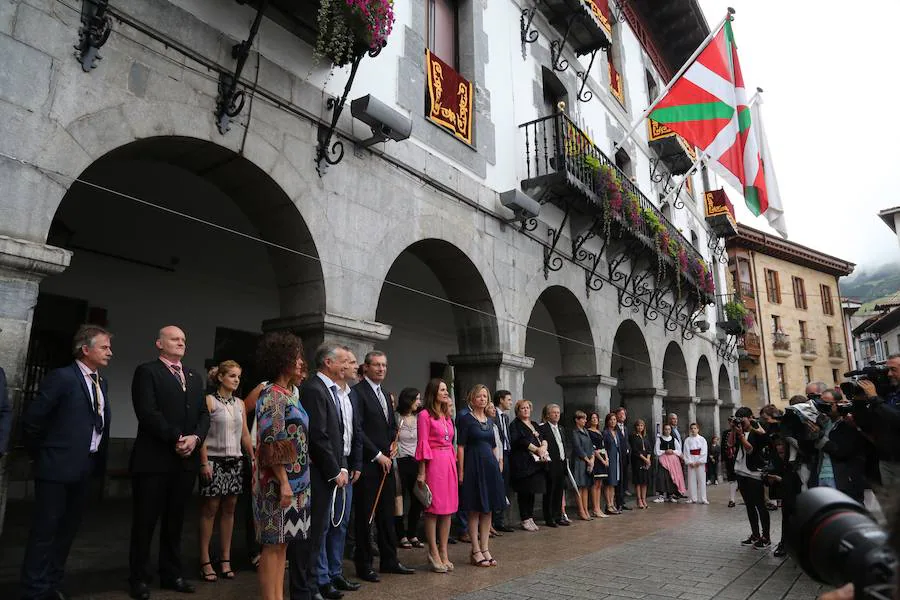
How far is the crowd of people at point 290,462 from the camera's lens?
→ 356 centimetres

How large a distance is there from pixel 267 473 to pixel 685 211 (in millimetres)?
19447

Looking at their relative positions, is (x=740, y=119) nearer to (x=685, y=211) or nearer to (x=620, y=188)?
(x=620, y=188)

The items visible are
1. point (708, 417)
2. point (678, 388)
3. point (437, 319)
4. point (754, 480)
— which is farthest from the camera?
point (708, 417)

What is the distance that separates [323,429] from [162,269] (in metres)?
5.34

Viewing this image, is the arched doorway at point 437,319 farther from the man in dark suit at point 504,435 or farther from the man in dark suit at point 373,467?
the man in dark suit at point 373,467

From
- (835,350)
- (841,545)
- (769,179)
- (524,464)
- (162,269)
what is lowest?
(524,464)

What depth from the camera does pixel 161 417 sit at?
4273 millimetres

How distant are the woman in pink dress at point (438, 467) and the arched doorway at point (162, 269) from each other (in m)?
1.45

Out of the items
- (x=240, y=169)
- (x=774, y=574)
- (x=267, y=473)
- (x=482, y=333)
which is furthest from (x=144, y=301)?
(x=774, y=574)

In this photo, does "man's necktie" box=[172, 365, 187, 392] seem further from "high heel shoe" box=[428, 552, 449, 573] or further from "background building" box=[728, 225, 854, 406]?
"background building" box=[728, 225, 854, 406]

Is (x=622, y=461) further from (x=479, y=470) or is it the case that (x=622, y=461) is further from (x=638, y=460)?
(x=479, y=470)

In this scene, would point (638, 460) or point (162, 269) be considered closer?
point (162, 269)

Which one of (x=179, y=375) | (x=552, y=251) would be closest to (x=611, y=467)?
(x=552, y=251)

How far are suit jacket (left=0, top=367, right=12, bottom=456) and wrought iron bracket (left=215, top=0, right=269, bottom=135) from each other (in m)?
2.60
